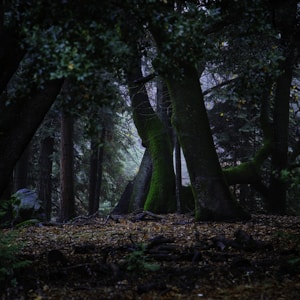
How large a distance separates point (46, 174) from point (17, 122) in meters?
13.3

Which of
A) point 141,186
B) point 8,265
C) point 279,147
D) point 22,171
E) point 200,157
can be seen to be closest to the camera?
point 8,265

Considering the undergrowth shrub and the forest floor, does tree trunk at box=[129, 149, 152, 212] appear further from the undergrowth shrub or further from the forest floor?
the undergrowth shrub

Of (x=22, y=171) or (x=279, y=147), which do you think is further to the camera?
(x=22, y=171)

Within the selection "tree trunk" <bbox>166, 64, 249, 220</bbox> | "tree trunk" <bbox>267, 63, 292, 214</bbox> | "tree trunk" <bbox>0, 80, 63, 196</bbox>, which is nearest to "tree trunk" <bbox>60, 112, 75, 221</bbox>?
"tree trunk" <bbox>166, 64, 249, 220</bbox>

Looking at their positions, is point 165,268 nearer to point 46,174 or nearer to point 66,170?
point 66,170

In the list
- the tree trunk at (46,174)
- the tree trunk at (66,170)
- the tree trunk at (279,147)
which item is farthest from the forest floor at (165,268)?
the tree trunk at (46,174)

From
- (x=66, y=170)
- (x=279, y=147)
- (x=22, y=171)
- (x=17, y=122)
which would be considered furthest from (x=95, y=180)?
(x=17, y=122)

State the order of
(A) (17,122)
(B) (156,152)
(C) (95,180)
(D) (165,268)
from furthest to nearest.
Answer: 1. (C) (95,180)
2. (B) (156,152)
3. (A) (17,122)
4. (D) (165,268)

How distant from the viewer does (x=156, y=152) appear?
15.0 metres

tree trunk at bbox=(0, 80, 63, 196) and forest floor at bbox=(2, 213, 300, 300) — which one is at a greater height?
tree trunk at bbox=(0, 80, 63, 196)

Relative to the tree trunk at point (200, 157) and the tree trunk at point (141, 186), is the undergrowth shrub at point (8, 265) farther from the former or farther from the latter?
the tree trunk at point (141, 186)

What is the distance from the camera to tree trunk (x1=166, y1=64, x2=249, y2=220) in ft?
35.2

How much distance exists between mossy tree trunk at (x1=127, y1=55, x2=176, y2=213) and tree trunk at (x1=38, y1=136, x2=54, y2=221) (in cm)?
514

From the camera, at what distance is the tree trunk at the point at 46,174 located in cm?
1864
